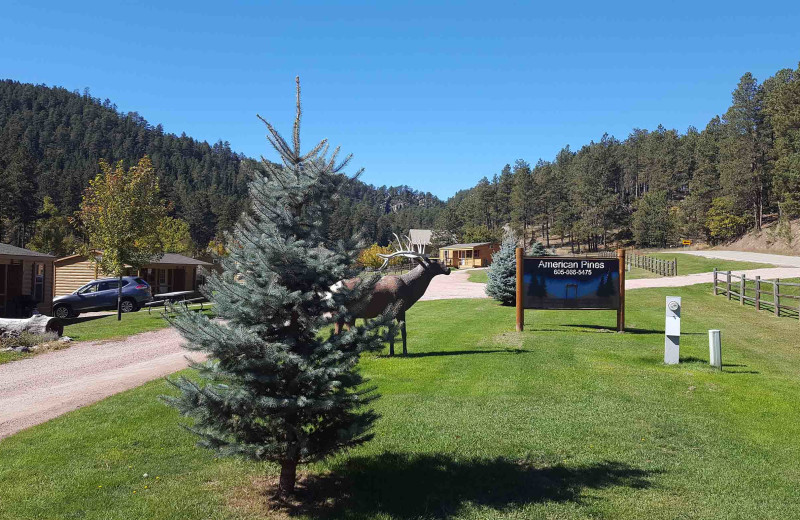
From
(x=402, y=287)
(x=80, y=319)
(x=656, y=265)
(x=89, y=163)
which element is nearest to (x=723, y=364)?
(x=402, y=287)

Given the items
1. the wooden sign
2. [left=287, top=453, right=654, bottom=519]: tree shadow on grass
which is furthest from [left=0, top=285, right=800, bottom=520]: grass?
the wooden sign

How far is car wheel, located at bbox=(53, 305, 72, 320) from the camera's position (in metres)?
24.3

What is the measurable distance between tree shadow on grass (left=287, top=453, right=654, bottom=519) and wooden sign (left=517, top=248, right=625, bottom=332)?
10040mm

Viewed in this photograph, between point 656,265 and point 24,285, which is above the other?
point 656,265

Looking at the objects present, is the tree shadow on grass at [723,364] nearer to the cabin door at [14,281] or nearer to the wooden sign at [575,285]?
the wooden sign at [575,285]

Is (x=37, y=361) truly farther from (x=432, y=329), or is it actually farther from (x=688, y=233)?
(x=688, y=233)

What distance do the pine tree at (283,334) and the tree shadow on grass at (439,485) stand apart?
19.7 inches

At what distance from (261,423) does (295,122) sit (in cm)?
290

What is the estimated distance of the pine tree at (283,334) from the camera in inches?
192

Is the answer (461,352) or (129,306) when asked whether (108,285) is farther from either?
(461,352)

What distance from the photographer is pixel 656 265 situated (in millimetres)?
42031

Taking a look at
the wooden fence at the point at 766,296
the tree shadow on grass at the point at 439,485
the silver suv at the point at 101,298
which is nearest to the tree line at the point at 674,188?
the wooden fence at the point at 766,296

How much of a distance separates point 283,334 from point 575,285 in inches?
492

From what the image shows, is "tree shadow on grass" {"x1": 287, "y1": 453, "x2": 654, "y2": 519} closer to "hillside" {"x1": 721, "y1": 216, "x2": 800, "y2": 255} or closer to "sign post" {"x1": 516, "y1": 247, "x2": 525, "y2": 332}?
"sign post" {"x1": 516, "y1": 247, "x2": 525, "y2": 332}
